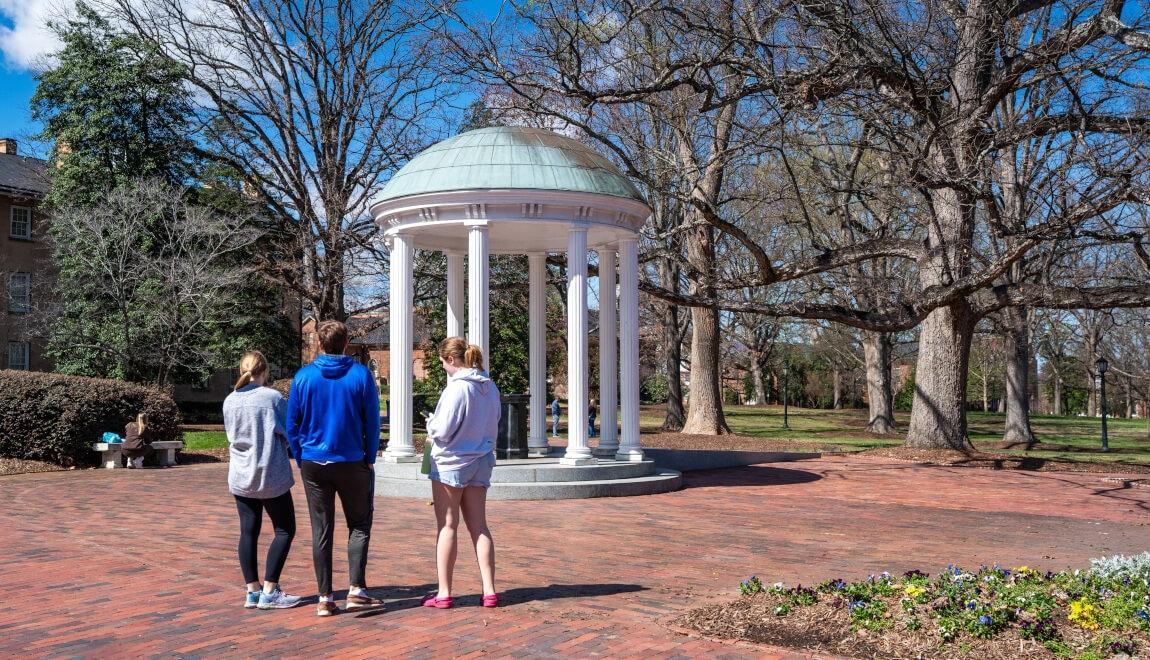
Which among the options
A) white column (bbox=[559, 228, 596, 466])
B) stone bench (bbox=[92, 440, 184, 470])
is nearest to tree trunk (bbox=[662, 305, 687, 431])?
stone bench (bbox=[92, 440, 184, 470])

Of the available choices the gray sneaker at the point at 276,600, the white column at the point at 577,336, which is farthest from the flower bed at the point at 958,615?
the white column at the point at 577,336

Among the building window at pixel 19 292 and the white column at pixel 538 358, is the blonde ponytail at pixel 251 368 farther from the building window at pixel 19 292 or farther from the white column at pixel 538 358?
the building window at pixel 19 292

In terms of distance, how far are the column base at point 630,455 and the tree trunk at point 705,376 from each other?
43.7ft

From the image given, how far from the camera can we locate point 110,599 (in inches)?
277

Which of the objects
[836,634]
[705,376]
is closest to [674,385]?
[705,376]

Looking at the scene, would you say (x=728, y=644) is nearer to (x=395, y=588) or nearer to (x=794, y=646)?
(x=794, y=646)

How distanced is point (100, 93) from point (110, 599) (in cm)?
3288

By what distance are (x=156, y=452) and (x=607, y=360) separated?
33.5 feet

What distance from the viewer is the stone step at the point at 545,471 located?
1447 centimetres

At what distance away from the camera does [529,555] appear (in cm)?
926

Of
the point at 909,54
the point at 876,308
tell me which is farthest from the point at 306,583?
the point at 876,308

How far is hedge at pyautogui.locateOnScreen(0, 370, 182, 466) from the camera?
1900 cm

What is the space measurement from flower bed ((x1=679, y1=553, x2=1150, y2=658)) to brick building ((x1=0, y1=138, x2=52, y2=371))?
37460 millimetres

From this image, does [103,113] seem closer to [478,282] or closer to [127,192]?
[127,192]
